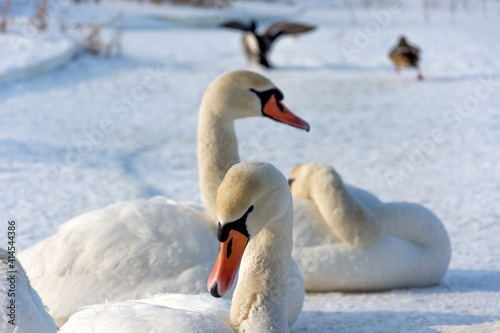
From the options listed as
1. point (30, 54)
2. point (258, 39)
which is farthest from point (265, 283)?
point (258, 39)

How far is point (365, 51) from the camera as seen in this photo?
1213 cm

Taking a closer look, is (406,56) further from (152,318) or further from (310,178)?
(152,318)

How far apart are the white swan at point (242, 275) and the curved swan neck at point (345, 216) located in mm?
1298

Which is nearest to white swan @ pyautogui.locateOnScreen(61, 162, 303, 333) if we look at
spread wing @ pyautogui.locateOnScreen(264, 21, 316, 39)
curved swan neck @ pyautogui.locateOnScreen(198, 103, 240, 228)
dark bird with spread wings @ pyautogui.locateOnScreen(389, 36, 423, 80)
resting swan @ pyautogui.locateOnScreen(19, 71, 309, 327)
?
resting swan @ pyautogui.locateOnScreen(19, 71, 309, 327)

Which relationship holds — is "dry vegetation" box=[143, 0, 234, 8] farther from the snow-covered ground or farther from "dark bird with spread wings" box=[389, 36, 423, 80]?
"dark bird with spread wings" box=[389, 36, 423, 80]

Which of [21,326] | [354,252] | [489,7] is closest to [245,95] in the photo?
[354,252]

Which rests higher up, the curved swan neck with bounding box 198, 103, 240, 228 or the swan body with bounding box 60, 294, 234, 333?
the curved swan neck with bounding box 198, 103, 240, 228

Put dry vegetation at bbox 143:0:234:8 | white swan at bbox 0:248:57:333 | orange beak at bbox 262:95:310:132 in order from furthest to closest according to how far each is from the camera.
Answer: dry vegetation at bbox 143:0:234:8 < orange beak at bbox 262:95:310:132 < white swan at bbox 0:248:57:333

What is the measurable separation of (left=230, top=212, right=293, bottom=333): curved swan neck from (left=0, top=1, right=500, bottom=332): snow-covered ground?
878 millimetres

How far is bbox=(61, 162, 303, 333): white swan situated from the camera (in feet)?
6.19

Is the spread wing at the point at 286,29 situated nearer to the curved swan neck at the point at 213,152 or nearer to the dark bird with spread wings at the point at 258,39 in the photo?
the dark bird with spread wings at the point at 258,39

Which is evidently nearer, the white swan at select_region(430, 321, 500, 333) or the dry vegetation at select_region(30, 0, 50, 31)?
the white swan at select_region(430, 321, 500, 333)

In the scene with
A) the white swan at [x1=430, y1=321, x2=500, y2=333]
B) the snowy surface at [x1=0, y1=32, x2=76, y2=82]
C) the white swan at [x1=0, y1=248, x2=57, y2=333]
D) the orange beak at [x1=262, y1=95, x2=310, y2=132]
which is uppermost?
the orange beak at [x1=262, y1=95, x2=310, y2=132]

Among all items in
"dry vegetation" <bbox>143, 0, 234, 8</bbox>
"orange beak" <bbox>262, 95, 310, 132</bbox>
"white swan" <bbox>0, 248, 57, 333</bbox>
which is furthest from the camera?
"dry vegetation" <bbox>143, 0, 234, 8</bbox>
